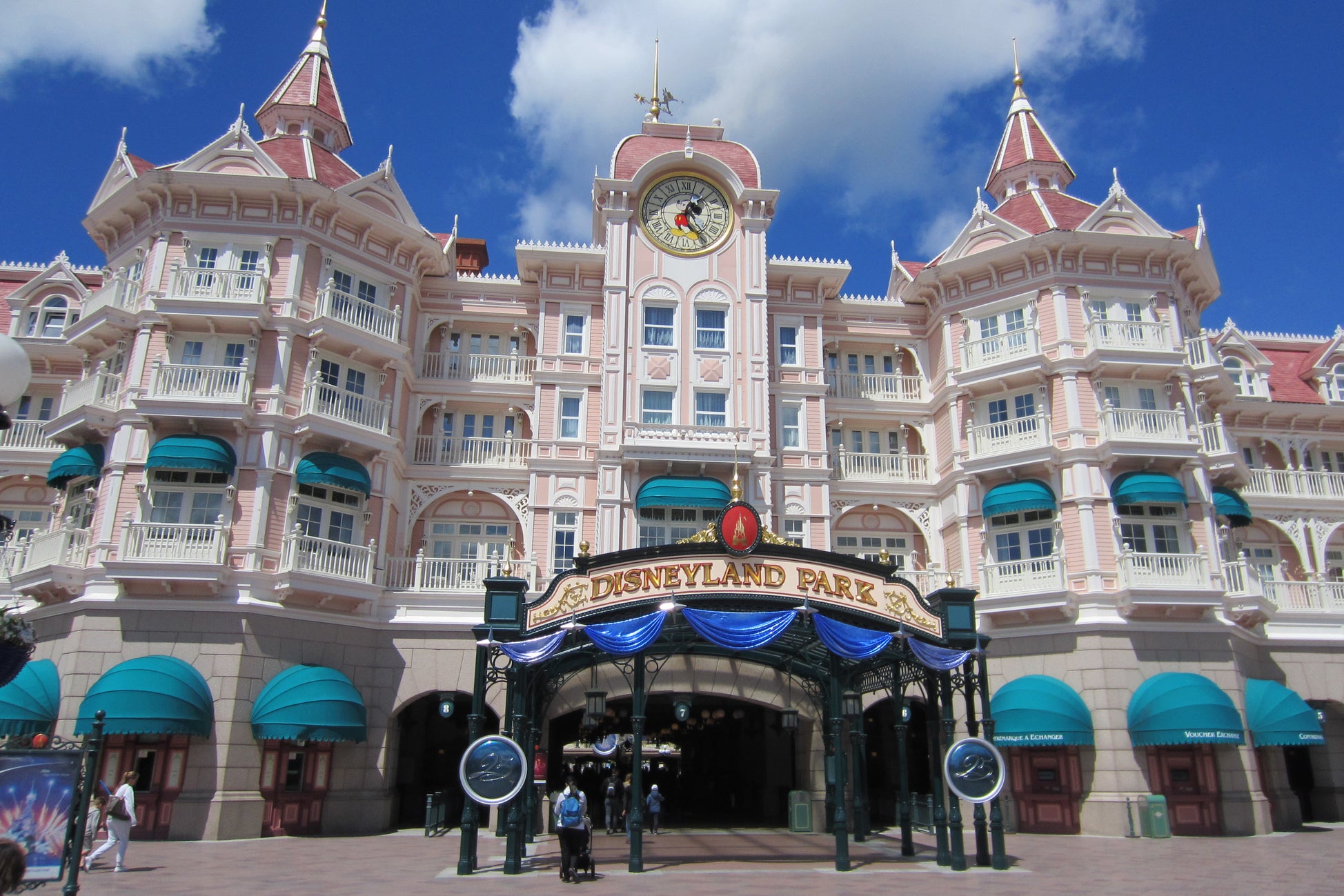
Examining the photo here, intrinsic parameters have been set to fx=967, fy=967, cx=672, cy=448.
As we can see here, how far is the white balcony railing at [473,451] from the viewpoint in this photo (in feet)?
102

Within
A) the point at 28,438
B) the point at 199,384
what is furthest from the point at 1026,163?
the point at 28,438

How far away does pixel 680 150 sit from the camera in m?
32.9

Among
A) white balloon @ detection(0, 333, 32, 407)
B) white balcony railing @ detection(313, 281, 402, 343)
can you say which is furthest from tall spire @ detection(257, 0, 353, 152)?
white balloon @ detection(0, 333, 32, 407)

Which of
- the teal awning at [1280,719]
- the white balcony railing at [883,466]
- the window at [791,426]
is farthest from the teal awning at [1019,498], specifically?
the teal awning at [1280,719]

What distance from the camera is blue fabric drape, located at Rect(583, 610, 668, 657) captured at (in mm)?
17906

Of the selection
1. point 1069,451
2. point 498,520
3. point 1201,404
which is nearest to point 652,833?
point 498,520

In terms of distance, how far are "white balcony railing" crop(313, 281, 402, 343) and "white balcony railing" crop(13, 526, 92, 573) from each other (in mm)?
8410

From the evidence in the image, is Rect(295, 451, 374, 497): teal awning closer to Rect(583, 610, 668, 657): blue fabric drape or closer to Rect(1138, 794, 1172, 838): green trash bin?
Rect(583, 610, 668, 657): blue fabric drape

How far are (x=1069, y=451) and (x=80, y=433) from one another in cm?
2813

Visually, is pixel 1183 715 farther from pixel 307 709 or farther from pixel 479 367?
pixel 479 367

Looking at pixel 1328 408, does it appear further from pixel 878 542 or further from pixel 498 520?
pixel 498 520

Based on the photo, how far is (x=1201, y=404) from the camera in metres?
32.0

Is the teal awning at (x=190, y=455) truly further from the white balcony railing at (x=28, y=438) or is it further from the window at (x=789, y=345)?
the window at (x=789, y=345)

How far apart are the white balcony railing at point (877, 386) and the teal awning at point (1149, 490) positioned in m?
7.59
